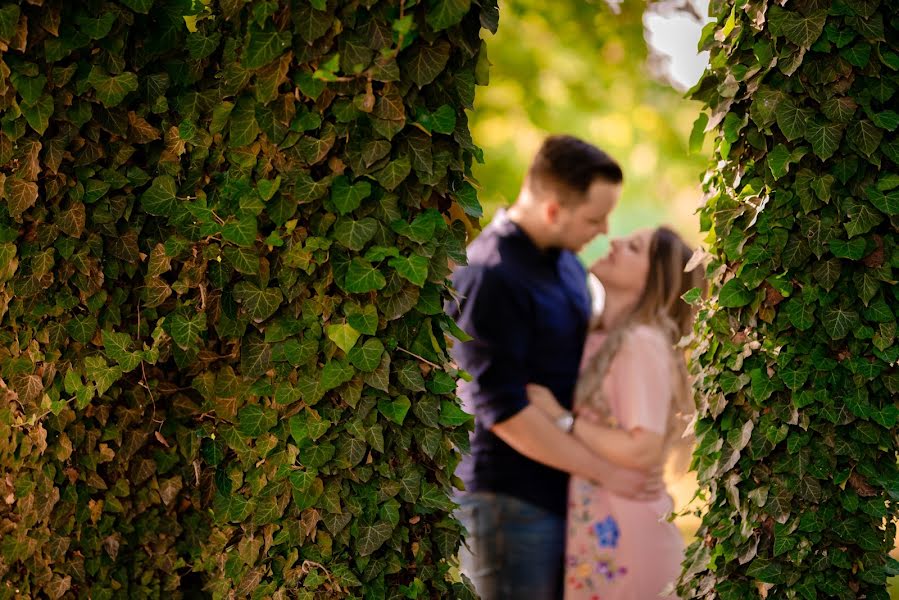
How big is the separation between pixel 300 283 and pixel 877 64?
1.68m

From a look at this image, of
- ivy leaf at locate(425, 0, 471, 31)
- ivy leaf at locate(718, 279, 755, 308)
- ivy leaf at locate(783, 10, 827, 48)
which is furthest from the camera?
ivy leaf at locate(718, 279, 755, 308)

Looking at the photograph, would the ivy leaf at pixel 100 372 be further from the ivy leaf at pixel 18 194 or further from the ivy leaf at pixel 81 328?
the ivy leaf at pixel 18 194

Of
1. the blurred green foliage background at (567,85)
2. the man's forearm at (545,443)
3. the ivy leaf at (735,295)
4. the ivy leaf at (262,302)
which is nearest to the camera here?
the ivy leaf at (262,302)

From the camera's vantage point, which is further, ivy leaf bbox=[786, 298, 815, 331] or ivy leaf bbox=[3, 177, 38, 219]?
ivy leaf bbox=[786, 298, 815, 331]

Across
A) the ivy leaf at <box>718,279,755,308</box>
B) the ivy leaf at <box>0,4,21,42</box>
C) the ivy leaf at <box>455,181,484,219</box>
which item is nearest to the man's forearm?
the ivy leaf at <box>718,279,755,308</box>

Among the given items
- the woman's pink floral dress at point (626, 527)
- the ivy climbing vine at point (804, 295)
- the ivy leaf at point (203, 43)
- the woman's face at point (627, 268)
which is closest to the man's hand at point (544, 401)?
the woman's pink floral dress at point (626, 527)

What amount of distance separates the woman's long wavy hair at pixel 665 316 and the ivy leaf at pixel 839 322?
1237 millimetres

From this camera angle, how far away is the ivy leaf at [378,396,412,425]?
7.64 ft

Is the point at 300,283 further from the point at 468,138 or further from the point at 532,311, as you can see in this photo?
the point at 532,311

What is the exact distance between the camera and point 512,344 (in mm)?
3748

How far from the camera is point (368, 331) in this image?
229 cm

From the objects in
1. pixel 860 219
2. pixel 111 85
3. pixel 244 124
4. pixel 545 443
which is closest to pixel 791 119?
pixel 860 219

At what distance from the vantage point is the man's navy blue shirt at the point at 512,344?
12.3 feet

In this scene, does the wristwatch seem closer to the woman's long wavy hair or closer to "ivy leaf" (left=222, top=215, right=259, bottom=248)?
the woman's long wavy hair
